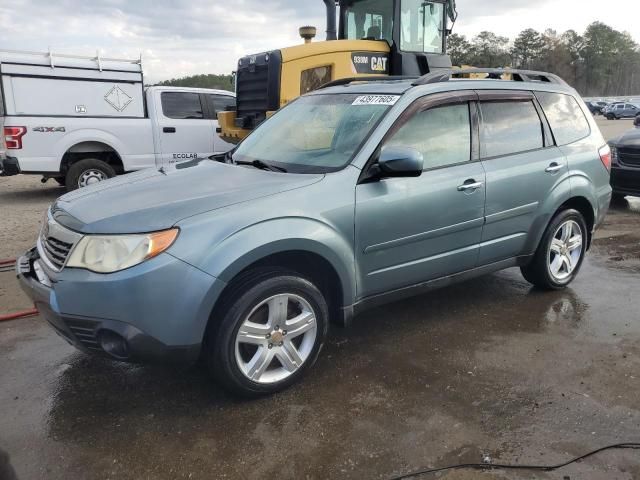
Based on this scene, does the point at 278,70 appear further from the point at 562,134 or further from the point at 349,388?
the point at 349,388

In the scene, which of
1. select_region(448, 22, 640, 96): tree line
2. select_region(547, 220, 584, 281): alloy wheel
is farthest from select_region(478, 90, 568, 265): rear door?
select_region(448, 22, 640, 96): tree line

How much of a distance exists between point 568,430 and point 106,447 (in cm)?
230

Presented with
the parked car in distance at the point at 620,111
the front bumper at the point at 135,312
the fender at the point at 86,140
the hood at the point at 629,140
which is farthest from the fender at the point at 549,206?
the parked car in distance at the point at 620,111

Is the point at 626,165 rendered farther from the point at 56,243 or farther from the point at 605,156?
the point at 56,243

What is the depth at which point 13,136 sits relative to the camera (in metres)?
8.70

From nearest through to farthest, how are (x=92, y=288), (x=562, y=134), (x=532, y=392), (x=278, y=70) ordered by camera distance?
1. (x=92, y=288)
2. (x=532, y=392)
3. (x=562, y=134)
4. (x=278, y=70)

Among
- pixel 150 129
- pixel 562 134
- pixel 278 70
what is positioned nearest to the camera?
pixel 562 134

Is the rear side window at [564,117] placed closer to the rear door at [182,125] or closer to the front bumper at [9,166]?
the rear door at [182,125]

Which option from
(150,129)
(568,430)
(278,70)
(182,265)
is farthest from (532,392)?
(150,129)

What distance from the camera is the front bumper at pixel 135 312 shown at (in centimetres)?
265

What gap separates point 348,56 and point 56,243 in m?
5.90

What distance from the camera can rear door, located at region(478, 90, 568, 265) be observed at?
405 centimetres

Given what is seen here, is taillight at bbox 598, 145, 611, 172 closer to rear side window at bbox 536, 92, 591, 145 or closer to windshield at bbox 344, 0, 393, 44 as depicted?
rear side window at bbox 536, 92, 591, 145

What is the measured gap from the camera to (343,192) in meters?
3.28
